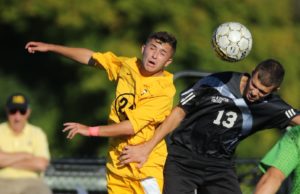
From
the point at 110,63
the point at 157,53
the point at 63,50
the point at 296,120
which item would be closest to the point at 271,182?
the point at 296,120

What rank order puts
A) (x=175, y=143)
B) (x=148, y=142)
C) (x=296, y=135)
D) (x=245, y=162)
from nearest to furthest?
(x=296, y=135) → (x=148, y=142) → (x=175, y=143) → (x=245, y=162)

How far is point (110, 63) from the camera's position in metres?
8.57

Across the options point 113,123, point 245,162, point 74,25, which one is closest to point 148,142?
point 113,123

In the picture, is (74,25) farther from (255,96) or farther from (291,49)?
(255,96)

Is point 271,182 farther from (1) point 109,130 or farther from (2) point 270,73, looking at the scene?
(1) point 109,130

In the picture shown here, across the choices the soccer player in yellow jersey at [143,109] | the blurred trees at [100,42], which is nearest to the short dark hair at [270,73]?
the soccer player in yellow jersey at [143,109]

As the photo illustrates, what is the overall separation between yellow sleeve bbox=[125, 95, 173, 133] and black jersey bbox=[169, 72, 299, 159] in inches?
9.0

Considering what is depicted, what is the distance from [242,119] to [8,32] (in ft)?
34.9

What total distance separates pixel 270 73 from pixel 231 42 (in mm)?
644

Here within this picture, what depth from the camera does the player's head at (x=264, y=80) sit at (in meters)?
8.24

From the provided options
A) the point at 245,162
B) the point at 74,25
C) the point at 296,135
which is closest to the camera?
the point at 296,135

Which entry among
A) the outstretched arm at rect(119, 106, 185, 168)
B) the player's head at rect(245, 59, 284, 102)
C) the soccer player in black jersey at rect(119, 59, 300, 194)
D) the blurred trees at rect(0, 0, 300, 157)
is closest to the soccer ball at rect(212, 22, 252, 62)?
the soccer player in black jersey at rect(119, 59, 300, 194)

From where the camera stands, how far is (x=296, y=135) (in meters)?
7.27

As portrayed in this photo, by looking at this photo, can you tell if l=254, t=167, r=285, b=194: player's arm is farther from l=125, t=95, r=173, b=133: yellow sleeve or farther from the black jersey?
the black jersey
